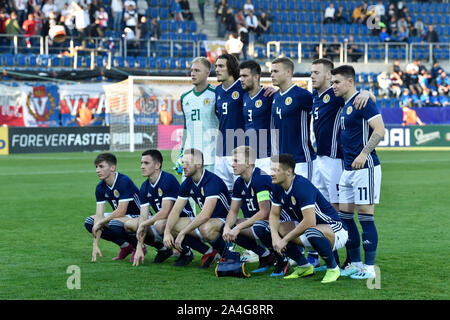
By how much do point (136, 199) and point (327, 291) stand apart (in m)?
2.87

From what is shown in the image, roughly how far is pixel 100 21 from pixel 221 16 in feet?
20.3

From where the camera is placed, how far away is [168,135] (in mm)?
27938

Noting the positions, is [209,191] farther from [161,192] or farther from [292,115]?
[292,115]

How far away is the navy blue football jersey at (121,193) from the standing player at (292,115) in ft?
5.79

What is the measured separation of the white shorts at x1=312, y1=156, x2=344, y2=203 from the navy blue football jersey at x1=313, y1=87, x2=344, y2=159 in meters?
0.07

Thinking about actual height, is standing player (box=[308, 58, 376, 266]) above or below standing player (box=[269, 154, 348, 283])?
above

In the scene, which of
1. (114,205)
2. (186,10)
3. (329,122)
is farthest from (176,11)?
(329,122)

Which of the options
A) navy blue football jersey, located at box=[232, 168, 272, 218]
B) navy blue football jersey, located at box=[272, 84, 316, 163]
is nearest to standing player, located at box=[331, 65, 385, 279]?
navy blue football jersey, located at box=[272, 84, 316, 163]

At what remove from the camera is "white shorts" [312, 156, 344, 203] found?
25.8 feet

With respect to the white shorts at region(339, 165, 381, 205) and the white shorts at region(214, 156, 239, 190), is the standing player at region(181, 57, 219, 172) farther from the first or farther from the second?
the white shorts at region(339, 165, 381, 205)

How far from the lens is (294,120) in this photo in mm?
8055

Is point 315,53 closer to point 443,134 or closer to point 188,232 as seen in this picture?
point 443,134

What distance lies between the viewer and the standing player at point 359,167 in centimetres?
722

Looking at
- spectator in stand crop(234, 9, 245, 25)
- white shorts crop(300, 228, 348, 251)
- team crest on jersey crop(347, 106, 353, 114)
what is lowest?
white shorts crop(300, 228, 348, 251)
